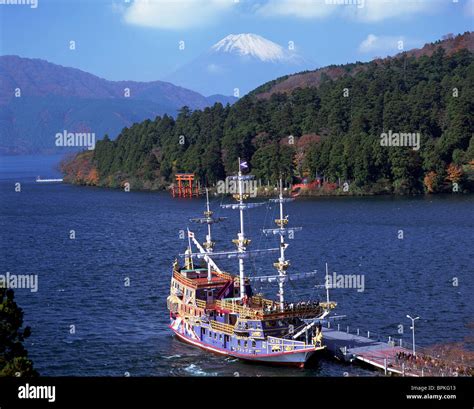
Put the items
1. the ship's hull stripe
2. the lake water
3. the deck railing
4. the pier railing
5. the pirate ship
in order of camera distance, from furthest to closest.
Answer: the lake water < the deck railing < the pirate ship < the ship's hull stripe < the pier railing

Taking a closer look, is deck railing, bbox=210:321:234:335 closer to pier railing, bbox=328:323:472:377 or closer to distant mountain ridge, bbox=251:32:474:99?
pier railing, bbox=328:323:472:377

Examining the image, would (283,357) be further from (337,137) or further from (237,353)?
(337,137)

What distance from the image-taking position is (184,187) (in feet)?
285

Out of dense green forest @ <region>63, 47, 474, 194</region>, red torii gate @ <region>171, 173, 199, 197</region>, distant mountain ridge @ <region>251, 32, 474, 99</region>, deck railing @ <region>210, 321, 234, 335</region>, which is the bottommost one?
deck railing @ <region>210, 321, 234, 335</region>

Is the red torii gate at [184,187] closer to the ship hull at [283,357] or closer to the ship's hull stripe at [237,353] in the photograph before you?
the ship's hull stripe at [237,353]

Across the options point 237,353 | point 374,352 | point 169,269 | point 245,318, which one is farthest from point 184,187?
point 374,352

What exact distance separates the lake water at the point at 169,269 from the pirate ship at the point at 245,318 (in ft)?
1.62

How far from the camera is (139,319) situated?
30.7 m

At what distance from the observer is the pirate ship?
82.7 ft

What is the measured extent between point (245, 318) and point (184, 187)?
6159cm

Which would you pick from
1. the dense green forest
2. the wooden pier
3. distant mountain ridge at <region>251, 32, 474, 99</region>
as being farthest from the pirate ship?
distant mountain ridge at <region>251, 32, 474, 99</region>

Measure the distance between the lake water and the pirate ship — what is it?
50 cm
